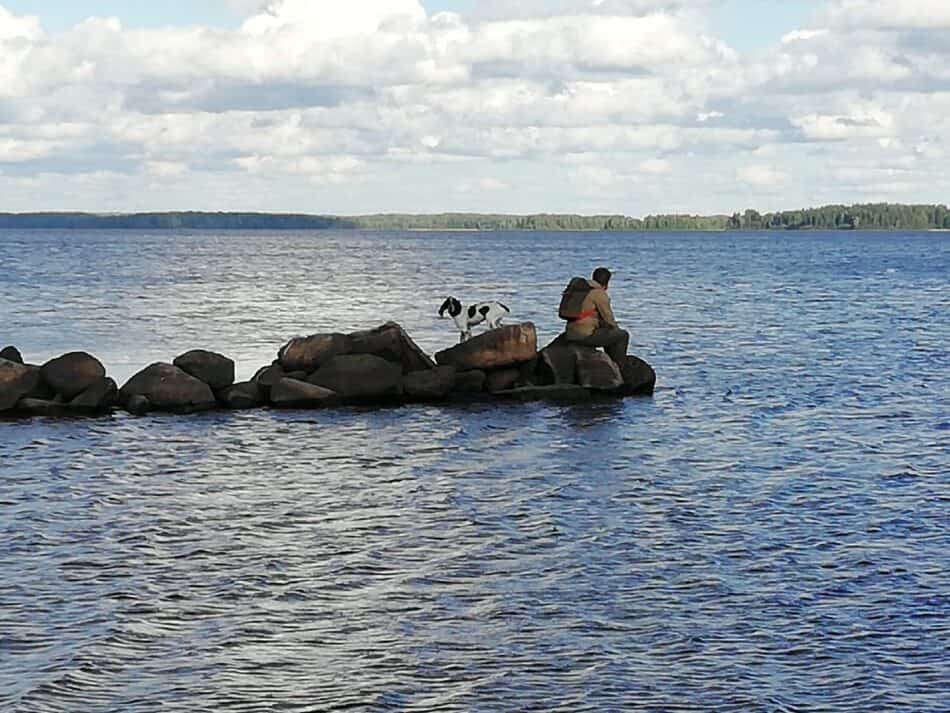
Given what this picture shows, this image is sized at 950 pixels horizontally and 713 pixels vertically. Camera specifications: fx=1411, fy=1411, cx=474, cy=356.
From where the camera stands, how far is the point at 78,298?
7162cm

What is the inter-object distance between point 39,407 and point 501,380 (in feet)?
32.6

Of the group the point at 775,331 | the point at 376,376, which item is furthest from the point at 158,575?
the point at 775,331

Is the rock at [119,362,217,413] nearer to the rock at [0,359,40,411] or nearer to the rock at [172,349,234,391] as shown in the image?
the rock at [172,349,234,391]

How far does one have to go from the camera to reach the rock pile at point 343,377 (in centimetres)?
2956

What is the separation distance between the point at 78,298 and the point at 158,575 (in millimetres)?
58385

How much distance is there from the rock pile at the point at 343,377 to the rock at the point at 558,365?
23 millimetres

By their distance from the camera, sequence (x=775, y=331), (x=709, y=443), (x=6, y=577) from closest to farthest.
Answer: (x=6, y=577) < (x=709, y=443) < (x=775, y=331)

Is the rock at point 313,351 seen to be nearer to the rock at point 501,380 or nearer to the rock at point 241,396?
the rock at point 241,396

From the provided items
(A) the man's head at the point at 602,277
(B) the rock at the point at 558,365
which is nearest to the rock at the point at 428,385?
(B) the rock at the point at 558,365

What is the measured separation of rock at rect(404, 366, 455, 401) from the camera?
102 feet

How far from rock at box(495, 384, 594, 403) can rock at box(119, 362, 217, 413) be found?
21.2 ft

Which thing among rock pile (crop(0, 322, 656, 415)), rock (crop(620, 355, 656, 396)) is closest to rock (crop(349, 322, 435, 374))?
rock pile (crop(0, 322, 656, 415))

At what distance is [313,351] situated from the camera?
101ft

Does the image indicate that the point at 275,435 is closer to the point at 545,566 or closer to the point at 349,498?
the point at 349,498
